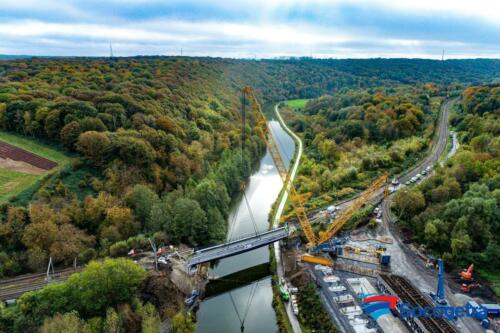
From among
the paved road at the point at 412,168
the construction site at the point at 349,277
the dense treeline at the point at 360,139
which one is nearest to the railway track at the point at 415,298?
the construction site at the point at 349,277

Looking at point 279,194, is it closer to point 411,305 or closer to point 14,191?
point 411,305

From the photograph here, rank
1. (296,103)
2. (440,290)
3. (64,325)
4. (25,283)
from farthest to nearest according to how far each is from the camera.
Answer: (296,103), (440,290), (25,283), (64,325)

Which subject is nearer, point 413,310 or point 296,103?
point 413,310

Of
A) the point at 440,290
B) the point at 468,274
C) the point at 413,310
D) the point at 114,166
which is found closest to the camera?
the point at 413,310

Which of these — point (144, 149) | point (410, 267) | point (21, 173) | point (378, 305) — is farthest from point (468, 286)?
point (21, 173)

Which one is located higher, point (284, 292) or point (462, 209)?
point (462, 209)

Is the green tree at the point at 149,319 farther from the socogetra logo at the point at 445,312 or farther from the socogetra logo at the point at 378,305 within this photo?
the socogetra logo at the point at 445,312

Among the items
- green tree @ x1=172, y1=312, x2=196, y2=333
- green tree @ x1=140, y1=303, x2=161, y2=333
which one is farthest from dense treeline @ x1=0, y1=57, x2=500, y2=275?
green tree @ x1=172, y1=312, x2=196, y2=333

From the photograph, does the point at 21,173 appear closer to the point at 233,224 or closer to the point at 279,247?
the point at 233,224
